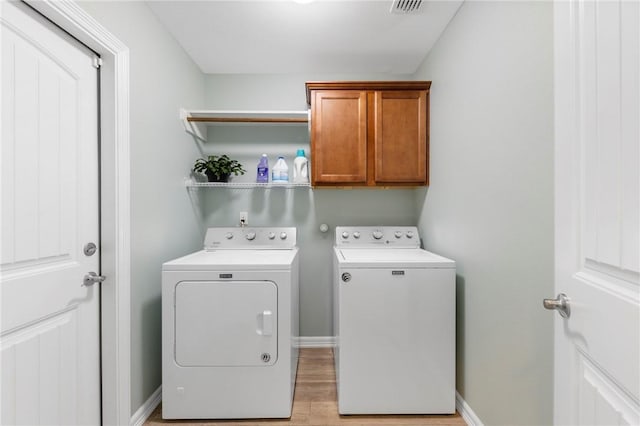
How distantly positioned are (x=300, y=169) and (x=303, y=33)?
0.95m

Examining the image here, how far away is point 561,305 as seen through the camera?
0.75m

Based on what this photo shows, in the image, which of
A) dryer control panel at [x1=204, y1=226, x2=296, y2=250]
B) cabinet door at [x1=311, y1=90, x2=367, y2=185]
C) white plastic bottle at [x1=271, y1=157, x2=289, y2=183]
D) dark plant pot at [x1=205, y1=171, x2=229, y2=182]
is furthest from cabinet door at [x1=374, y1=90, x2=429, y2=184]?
dark plant pot at [x1=205, y1=171, x2=229, y2=182]

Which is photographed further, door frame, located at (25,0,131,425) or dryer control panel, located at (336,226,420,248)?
dryer control panel, located at (336,226,420,248)

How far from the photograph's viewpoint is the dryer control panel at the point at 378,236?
234 cm

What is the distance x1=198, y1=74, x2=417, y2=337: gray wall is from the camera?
2500mm

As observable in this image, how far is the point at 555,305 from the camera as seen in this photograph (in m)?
0.76

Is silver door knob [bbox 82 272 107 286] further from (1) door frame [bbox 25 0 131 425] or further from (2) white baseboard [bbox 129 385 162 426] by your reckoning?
(2) white baseboard [bbox 129 385 162 426]

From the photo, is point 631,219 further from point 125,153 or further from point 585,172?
point 125,153

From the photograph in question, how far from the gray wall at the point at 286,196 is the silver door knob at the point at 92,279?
3.83 ft

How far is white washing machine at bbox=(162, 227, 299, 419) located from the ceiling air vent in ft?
5.34

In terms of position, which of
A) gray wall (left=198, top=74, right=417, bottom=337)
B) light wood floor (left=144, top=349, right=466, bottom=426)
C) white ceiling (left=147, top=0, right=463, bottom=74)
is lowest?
light wood floor (left=144, top=349, right=466, bottom=426)

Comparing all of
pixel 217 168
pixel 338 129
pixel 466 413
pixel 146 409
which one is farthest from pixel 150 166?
pixel 466 413

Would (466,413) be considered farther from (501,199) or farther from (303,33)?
(303,33)

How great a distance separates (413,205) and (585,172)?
1863mm
